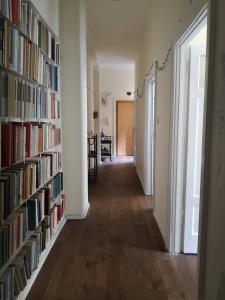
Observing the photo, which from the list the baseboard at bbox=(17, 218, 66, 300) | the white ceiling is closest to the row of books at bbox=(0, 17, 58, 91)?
the baseboard at bbox=(17, 218, 66, 300)

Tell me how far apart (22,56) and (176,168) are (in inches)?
64.8

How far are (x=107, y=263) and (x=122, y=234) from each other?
2.20ft

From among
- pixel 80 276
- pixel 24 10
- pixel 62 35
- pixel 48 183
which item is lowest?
pixel 80 276

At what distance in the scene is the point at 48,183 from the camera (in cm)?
273

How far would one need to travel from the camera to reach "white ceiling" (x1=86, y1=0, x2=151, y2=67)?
3951 millimetres

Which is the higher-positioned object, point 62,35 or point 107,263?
point 62,35

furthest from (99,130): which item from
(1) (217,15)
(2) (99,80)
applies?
(1) (217,15)

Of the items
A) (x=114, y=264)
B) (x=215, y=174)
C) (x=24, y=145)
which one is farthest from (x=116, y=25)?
(x=215, y=174)

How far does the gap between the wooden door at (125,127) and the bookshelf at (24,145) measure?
6.37 m

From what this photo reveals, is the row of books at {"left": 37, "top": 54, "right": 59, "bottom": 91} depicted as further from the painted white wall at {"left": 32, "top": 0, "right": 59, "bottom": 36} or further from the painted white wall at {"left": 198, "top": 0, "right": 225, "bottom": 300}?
the painted white wall at {"left": 198, "top": 0, "right": 225, "bottom": 300}

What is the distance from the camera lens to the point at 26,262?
199 cm

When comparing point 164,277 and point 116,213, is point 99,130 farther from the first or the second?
point 164,277

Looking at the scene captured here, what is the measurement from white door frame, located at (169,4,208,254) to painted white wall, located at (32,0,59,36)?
4.23 feet

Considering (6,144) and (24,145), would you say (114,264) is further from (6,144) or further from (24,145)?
(6,144)
